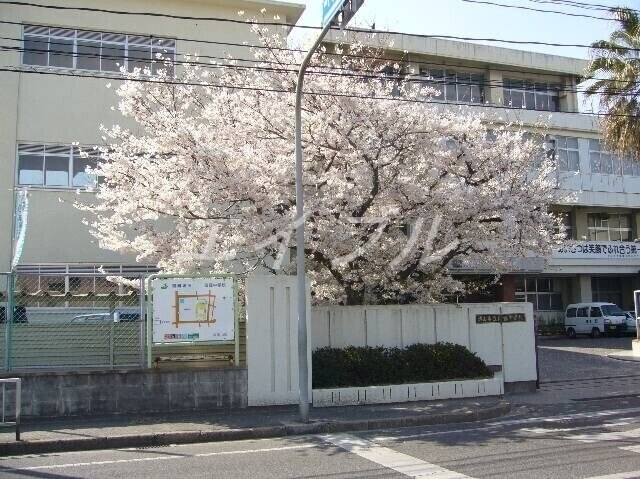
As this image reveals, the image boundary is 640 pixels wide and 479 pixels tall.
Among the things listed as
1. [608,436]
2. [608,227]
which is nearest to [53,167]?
[608,436]

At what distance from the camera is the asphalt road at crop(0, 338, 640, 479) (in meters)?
7.46

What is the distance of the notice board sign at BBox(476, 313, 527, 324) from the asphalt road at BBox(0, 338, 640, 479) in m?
3.11

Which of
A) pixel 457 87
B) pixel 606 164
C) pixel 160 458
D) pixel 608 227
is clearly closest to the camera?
pixel 160 458

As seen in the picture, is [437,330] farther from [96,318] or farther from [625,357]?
[625,357]

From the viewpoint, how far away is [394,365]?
43.2 feet

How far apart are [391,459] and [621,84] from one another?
56.2 ft

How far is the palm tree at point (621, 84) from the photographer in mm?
20141

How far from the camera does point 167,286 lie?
472 inches

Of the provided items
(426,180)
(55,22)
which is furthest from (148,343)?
(55,22)

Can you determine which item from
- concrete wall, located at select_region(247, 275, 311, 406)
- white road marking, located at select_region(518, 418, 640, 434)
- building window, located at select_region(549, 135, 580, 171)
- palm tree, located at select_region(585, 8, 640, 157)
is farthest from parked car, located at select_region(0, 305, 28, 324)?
building window, located at select_region(549, 135, 580, 171)

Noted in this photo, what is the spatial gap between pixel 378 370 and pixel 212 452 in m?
4.84

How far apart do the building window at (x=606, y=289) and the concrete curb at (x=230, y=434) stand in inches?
1144

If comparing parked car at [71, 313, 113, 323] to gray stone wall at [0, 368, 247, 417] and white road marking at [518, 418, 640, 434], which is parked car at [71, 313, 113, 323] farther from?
white road marking at [518, 418, 640, 434]

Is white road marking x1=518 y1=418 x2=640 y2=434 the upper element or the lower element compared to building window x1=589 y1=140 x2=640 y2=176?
lower
